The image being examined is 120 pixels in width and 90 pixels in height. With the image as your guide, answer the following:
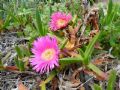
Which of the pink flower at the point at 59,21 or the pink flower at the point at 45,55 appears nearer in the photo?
the pink flower at the point at 45,55

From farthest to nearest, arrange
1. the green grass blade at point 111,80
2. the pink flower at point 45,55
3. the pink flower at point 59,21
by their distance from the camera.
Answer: the pink flower at point 59,21
the pink flower at point 45,55
the green grass blade at point 111,80

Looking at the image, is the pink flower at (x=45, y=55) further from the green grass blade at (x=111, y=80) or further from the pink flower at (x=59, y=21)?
the green grass blade at (x=111, y=80)

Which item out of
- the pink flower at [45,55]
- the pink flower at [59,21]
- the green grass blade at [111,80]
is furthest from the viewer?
the pink flower at [59,21]

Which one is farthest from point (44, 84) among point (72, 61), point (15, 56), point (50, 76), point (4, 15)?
point (4, 15)

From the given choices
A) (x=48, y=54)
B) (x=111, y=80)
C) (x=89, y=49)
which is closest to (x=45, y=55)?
(x=48, y=54)

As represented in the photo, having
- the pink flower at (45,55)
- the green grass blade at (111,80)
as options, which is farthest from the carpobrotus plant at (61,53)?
the green grass blade at (111,80)

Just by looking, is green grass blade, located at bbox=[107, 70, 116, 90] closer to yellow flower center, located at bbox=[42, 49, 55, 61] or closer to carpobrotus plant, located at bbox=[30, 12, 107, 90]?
carpobrotus plant, located at bbox=[30, 12, 107, 90]

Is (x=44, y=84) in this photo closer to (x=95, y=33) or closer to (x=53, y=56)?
(x=53, y=56)

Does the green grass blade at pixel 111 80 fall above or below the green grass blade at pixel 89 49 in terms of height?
below

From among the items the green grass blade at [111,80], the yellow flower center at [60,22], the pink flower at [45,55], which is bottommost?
the green grass blade at [111,80]
